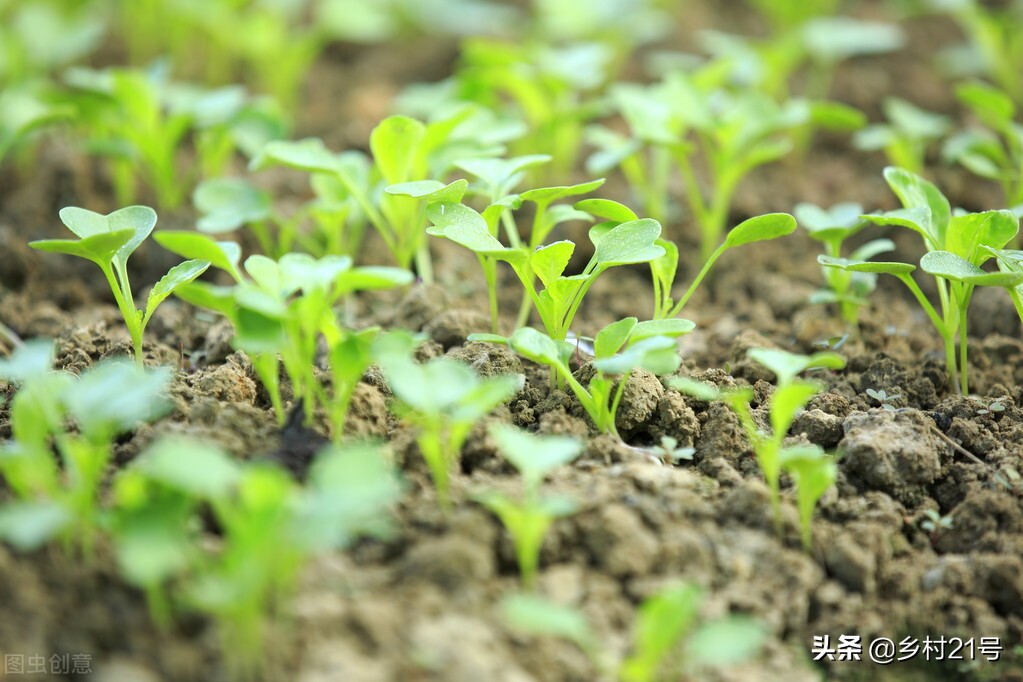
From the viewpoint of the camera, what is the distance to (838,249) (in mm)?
1822

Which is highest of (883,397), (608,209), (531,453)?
(608,209)

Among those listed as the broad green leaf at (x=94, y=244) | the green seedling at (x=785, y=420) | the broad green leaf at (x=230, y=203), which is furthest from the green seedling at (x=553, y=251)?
the broad green leaf at (x=230, y=203)

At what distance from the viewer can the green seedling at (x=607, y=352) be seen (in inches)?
52.7

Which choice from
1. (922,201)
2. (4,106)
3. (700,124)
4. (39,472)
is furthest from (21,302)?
(922,201)

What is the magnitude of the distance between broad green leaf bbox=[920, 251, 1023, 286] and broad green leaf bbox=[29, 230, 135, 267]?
1.15 metres

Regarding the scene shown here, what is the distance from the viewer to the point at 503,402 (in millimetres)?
1527

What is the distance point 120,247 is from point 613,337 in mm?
752

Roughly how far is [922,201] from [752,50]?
1056 millimetres

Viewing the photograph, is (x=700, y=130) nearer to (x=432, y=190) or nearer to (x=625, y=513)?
(x=432, y=190)

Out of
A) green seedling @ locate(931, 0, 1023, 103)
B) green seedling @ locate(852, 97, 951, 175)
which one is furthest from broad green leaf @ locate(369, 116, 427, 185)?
green seedling @ locate(931, 0, 1023, 103)

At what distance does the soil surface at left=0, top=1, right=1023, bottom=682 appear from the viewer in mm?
1132

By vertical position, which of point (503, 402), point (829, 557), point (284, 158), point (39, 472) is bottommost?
point (829, 557)

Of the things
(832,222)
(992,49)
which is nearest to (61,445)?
(832,222)

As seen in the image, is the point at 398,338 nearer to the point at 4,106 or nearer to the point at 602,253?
the point at 602,253
